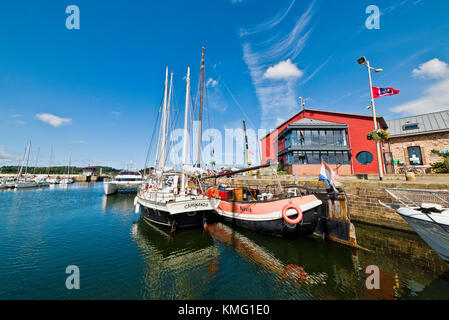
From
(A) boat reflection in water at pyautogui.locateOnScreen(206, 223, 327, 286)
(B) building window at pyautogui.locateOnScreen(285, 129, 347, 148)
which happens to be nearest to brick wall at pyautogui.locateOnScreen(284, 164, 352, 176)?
(B) building window at pyautogui.locateOnScreen(285, 129, 347, 148)

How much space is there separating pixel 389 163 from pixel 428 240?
2722 centimetres

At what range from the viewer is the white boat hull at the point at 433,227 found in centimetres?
565

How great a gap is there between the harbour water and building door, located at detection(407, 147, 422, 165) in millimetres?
23116

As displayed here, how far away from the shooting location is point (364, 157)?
24172 mm

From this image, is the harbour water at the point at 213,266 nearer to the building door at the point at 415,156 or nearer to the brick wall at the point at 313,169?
the brick wall at the point at 313,169

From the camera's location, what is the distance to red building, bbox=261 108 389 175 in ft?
79.7

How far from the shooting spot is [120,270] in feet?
23.4

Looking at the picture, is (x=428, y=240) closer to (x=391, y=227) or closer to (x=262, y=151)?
(x=391, y=227)

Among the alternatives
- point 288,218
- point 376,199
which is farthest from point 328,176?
point 376,199

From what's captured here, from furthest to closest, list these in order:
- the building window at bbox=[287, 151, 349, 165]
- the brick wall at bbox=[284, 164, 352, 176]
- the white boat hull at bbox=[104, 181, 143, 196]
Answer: the white boat hull at bbox=[104, 181, 143, 196] < the building window at bbox=[287, 151, 349, 165] < the brick wall at bbox=[284, 164, 352, 176]

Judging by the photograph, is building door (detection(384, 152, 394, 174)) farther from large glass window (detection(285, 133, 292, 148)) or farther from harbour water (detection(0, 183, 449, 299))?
harbour water (detection(0, 183, 449, 299))

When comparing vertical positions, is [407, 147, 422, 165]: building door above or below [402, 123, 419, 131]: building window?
below

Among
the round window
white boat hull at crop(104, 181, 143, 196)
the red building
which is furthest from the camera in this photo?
white boat hull at crop(104, 181, 143, 196)
